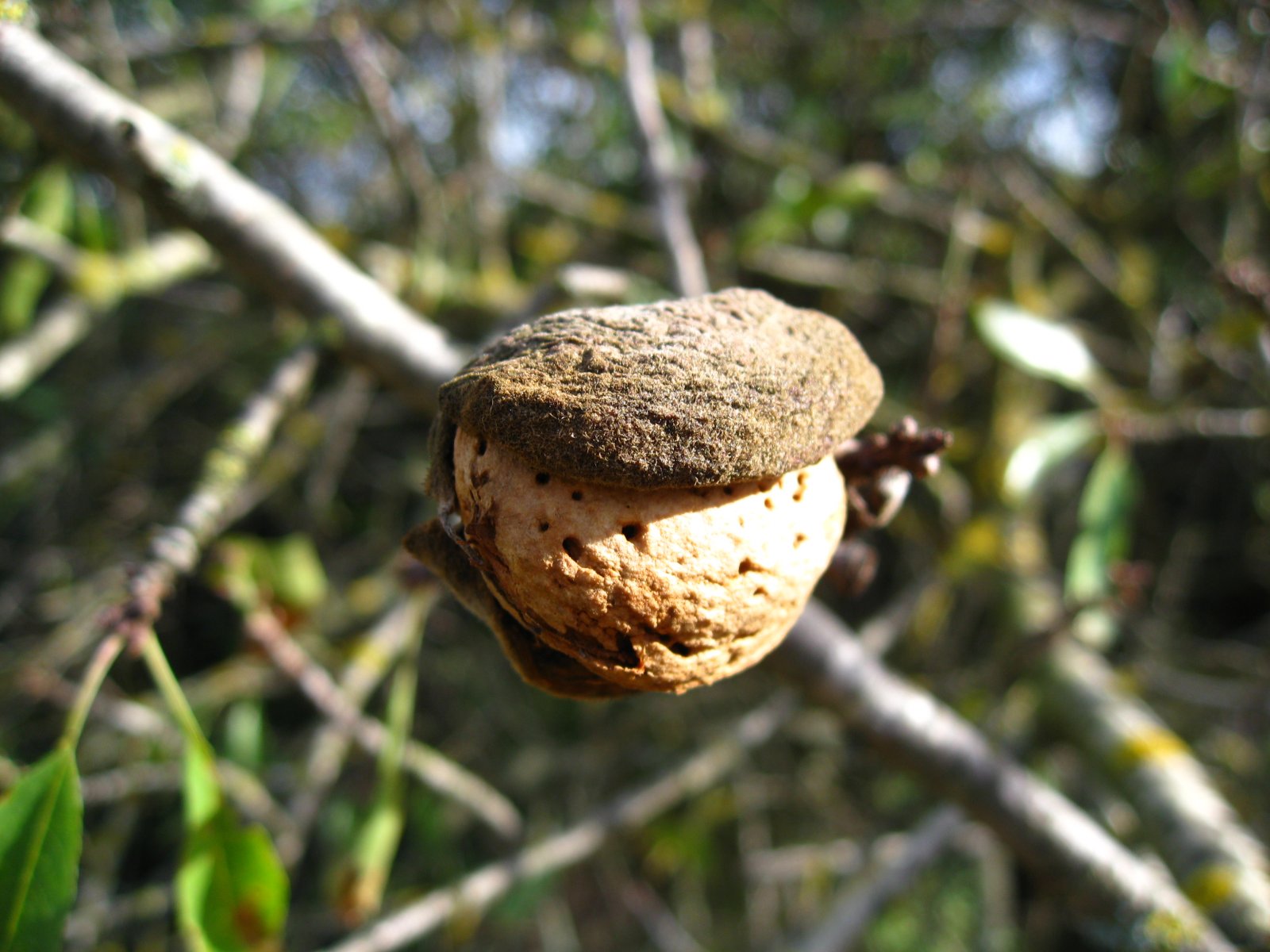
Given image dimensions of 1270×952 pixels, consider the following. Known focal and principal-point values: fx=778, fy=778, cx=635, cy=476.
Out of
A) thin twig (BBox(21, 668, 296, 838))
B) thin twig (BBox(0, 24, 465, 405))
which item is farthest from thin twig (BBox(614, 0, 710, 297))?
thin twig (BBox(21, 668, 296, 838))

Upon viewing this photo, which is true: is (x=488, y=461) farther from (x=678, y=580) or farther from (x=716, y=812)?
(x=716, y=812)

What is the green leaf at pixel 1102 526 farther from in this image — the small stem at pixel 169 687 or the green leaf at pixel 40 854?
the green leaf at pixel 40 854

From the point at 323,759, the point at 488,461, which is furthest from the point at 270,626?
the point at 488,461

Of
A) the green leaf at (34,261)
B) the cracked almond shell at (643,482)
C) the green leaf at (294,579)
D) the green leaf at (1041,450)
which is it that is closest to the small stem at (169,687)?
the cracked almond shell at (643,482)

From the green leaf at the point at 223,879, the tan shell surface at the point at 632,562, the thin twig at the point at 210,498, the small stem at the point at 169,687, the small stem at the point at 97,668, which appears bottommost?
the green leaf at the point at 223,879

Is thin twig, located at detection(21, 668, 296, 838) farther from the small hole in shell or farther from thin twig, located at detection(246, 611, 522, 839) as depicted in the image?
the small hole in shell

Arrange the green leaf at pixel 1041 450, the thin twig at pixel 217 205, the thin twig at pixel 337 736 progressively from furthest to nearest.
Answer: the thin twig at pixel 337 736, the green leaf at pixel 1041 450, the thin twig at pixel 217 205
